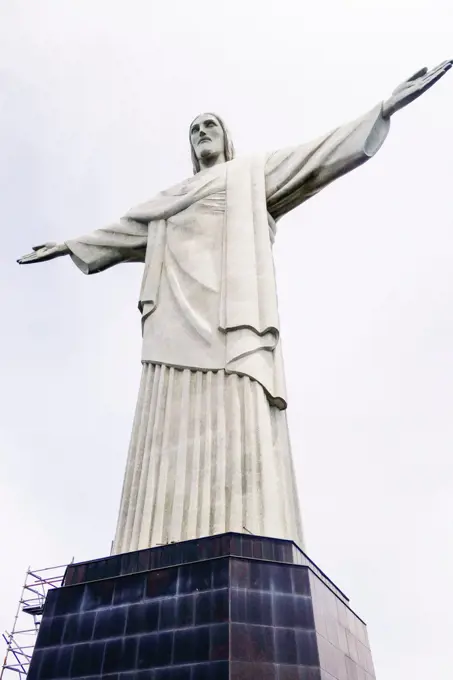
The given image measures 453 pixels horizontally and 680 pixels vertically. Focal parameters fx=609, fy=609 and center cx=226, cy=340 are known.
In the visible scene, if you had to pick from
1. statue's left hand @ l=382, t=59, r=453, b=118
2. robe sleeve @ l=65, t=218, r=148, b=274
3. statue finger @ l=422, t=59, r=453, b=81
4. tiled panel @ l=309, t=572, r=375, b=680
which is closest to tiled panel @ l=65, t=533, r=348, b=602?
tiled panel @ l=309, t=572, r=375, b=680

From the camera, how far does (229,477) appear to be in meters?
5.98

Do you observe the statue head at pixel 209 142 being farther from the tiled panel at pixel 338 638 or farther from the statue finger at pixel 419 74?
the tiled panel at pixel 338 638

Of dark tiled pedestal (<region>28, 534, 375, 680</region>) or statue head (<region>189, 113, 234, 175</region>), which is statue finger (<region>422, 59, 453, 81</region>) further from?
dark tiled pedestal (<region>28, 534, 375, 680</region>)

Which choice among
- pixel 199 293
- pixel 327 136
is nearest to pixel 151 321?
pixel 199 293

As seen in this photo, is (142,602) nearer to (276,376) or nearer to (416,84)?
(276,376)

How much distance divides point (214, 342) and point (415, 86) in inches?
156

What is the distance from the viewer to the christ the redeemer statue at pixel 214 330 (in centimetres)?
600

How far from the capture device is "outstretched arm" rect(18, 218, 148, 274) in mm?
9102

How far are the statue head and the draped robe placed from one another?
54 centimetres

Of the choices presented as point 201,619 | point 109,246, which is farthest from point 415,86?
point 201,619

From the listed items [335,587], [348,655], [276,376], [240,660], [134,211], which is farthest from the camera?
[134,211]

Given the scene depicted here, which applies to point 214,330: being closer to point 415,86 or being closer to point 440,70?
point 415,86

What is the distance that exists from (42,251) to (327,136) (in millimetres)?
4588

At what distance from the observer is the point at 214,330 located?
7.08 meters
